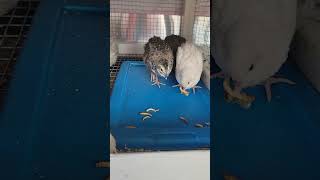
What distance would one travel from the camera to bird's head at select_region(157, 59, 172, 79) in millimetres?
371

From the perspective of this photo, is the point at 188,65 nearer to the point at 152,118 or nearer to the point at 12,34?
the point at 152,118

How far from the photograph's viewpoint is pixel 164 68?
15.4 inches

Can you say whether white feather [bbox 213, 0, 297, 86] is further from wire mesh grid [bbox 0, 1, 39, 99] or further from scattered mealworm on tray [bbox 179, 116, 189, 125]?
wire mesh grid [bbox 0, 1, 39, 99]

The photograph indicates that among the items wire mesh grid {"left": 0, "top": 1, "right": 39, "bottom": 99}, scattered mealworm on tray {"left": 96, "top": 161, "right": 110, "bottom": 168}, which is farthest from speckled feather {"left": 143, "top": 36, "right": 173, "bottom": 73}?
wire mesh grid {"left": 0, "top": 1, "right": 39, "bottom": 99}

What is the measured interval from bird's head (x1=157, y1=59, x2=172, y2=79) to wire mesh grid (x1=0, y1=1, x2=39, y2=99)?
0.86 feet

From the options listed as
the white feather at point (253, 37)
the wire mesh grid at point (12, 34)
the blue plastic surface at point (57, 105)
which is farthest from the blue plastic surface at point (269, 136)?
the wire mesh grid at point (12, 34)

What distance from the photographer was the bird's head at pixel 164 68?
371mm

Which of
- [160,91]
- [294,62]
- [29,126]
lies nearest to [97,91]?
[29,126]

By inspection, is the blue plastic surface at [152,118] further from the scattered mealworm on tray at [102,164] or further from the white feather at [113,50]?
the scattered mealworm on tray at [102,164]

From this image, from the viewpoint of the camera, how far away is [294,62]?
1.84 ft

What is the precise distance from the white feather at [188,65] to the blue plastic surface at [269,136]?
0.22ft

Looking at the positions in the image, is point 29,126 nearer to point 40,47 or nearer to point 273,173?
point 40,47

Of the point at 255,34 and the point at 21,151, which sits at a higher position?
the point at 255,34

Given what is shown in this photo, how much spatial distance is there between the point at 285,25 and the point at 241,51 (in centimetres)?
8
